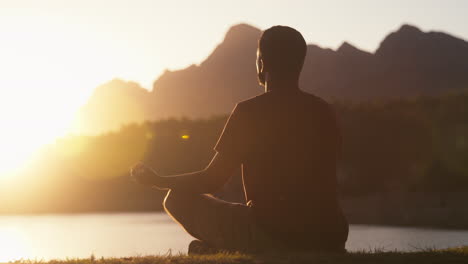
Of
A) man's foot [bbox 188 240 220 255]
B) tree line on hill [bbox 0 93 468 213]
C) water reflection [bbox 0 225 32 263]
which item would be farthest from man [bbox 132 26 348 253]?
water reflection [bbox 0 225 32 263]

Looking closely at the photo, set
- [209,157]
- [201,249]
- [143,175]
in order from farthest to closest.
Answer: [209,157]
[201,249]
[143,175]

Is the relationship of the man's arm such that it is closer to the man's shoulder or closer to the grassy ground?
the man's shoulder

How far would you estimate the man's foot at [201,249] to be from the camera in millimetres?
5648

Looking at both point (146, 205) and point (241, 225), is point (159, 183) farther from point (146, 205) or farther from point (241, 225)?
point (146, 205)

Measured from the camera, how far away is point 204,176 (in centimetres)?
510

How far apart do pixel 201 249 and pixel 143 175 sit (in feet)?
3.44

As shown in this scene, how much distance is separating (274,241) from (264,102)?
113cm

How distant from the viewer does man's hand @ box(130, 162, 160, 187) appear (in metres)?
5.04

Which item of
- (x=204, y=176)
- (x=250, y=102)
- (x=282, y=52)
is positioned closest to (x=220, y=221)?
(x=204, y=176)

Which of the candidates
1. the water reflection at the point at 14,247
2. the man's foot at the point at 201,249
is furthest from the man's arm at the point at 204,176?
the water reflection at the point at 14,247

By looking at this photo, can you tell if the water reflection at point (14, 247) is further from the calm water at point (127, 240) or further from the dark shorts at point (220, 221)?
the dark shorts at point (220, 221)

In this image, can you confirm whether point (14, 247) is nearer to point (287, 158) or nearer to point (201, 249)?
point (201, 249)

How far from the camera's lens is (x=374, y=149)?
196ft

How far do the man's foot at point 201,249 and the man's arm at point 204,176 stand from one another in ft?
2.29
